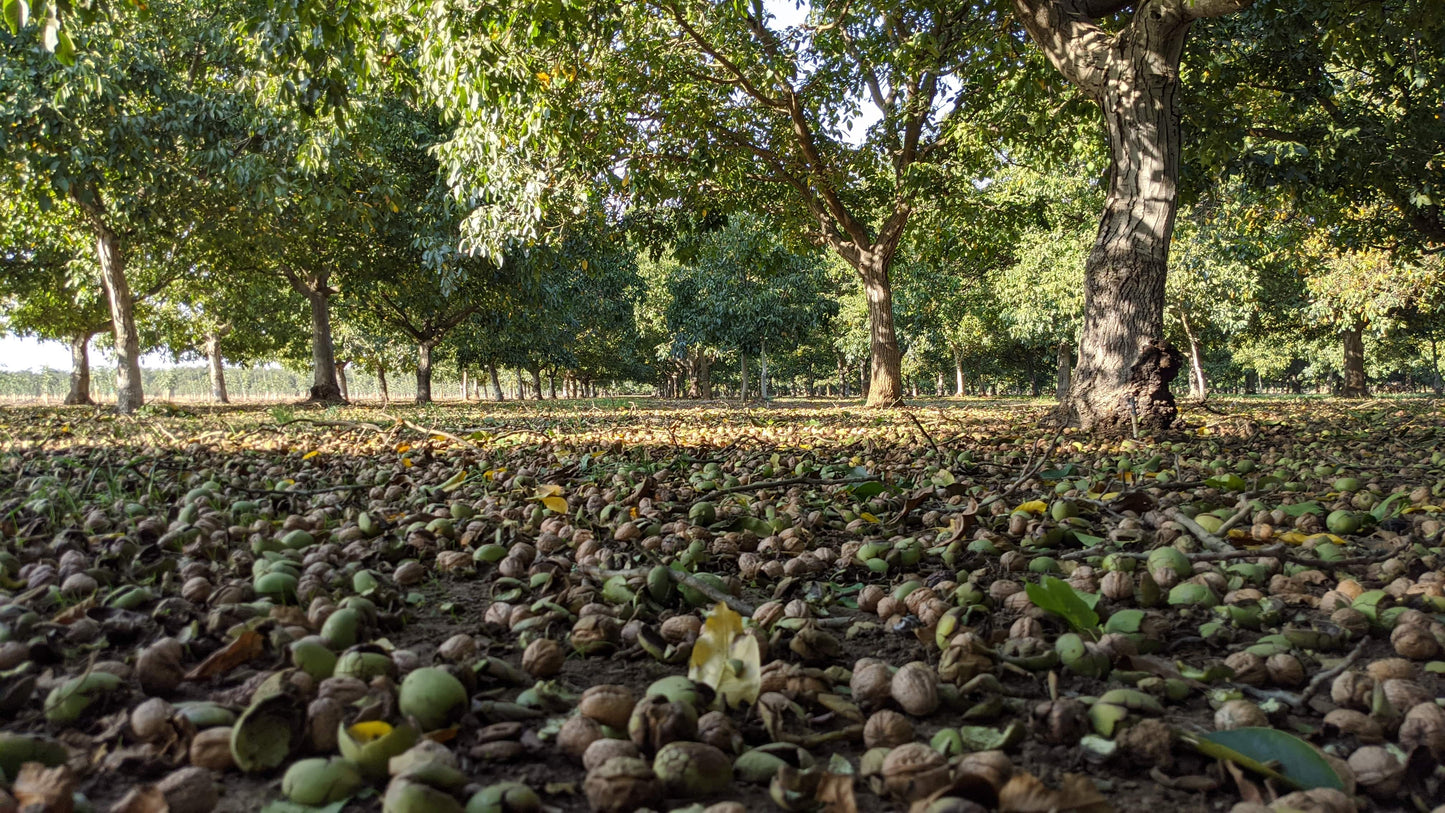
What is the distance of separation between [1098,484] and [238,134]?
529 inches

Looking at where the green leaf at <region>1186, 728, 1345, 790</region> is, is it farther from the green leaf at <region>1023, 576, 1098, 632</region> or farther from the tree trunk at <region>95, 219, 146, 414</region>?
the tree trunk at <region>95, 219, 146, 414</region>

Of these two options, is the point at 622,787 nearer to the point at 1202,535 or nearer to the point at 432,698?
the point at 432,698

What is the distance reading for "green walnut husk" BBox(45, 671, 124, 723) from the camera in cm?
129

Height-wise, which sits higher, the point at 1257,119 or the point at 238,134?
the point at 238,134

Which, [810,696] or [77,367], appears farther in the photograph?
[77,367]

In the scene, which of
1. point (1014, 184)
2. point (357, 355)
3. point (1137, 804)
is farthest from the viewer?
point (357, 355)

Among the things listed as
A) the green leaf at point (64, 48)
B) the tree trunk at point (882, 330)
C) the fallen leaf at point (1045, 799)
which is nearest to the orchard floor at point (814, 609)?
the fallen leaf at point (1045, 799)

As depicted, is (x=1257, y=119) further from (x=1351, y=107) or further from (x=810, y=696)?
(x=810, y=696)

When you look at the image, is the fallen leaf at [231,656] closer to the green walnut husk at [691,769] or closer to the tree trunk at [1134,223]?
the green walnut husk at [691,769]

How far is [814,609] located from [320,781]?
4.06 feet

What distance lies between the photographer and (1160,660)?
167cm

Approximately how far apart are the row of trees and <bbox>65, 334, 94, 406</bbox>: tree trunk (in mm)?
6784

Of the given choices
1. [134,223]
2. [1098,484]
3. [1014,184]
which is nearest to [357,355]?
[134,223]

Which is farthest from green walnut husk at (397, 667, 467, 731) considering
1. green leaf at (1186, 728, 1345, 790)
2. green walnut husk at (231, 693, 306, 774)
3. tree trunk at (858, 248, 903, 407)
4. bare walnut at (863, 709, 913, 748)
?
tree trunk at (858, 248, 903, 407)
